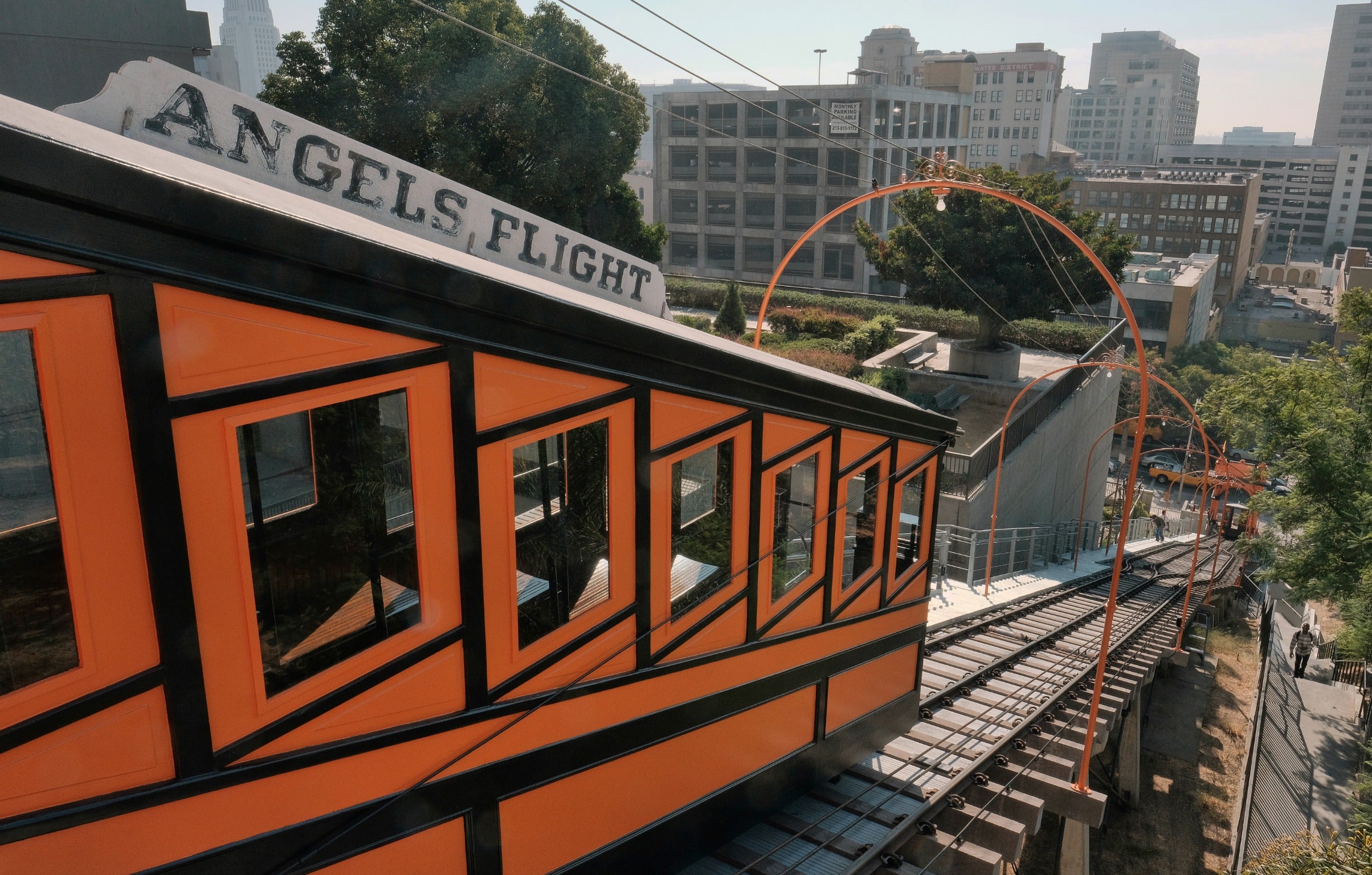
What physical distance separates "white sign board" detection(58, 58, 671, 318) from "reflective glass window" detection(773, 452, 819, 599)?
1.87m

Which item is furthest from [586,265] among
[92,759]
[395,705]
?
[92,759]

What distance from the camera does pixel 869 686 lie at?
8.59 meters

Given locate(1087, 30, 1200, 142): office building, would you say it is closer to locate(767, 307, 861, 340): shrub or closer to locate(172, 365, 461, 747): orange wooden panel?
locate(767, 307, 861, 340): shrub

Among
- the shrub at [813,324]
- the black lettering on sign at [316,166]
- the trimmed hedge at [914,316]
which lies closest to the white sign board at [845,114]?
the trimmed hedge at [914,316]

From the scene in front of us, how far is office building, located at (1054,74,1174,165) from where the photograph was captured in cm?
18012

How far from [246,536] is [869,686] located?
6384mm

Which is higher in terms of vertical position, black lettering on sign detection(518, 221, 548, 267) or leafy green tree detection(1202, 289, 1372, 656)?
black lettering on sign detection(518, 221, 548, 267)

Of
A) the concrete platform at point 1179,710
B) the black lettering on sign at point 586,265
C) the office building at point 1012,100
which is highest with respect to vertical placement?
the office building at point 1012,100

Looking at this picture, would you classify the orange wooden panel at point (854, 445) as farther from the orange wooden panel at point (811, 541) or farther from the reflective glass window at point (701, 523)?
the reflective glass window at point (701, 523)

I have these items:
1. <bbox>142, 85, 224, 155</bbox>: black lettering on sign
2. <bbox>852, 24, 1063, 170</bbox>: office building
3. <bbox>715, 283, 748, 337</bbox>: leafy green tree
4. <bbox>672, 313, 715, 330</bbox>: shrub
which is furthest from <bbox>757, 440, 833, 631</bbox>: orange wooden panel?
<bbox>852, 24, 1063, 170</bbox>: office building

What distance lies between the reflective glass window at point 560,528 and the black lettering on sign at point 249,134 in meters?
2.23

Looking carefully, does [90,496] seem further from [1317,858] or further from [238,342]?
[1317,858]

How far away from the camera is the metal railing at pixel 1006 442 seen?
22.0 m

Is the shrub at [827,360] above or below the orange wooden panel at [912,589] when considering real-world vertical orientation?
below
